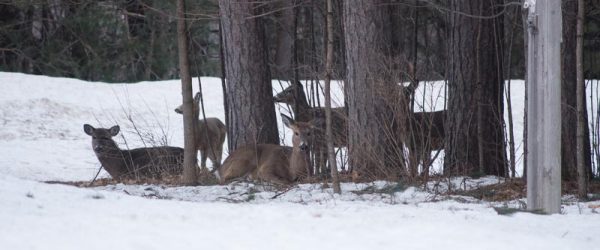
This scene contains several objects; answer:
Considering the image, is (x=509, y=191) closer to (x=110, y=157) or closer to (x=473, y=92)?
(x=473, y=92)

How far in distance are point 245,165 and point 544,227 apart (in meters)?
6.32

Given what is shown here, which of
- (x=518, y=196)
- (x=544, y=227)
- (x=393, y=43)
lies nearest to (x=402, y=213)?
(x=544, y=227)

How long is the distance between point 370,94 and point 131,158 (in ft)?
16.6

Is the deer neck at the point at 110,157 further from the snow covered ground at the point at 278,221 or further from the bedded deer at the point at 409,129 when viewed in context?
the snow covered ground at the point at 278,221

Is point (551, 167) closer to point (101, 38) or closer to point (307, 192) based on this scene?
point (307, 192)

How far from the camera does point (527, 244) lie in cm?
673

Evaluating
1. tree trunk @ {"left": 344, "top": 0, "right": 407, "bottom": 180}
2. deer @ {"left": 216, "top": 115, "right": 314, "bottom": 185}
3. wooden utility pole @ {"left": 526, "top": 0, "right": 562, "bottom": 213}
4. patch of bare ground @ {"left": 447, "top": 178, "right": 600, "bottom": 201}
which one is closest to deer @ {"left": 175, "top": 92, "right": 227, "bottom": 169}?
deer @ {"left": 216, "top": 115, "right": 314, "bottom": 185}

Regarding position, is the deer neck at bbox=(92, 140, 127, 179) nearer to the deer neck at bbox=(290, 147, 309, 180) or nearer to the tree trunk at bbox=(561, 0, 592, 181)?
the deer neck at bbox=(290, 147, 309, 180)

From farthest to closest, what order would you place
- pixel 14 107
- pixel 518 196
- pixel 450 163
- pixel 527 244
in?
1. pixel 14 107
2. pixel 450 163
3. pixel 518 196
4. pixel 527 244

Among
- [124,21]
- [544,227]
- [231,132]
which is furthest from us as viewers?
[124,21]

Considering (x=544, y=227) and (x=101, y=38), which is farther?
(x=101, y=38)

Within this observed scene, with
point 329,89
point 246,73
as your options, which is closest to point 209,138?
point 246,73

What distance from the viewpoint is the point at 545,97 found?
8.24m

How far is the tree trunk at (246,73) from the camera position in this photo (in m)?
14.2
